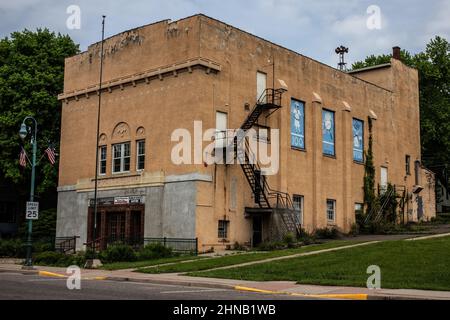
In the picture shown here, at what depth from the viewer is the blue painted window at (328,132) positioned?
43.2m

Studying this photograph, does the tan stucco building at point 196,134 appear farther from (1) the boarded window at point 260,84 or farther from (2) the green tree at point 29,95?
(2) the green tree at point 29,95

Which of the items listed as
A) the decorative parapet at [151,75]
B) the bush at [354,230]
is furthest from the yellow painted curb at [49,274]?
the bush at [354,230]

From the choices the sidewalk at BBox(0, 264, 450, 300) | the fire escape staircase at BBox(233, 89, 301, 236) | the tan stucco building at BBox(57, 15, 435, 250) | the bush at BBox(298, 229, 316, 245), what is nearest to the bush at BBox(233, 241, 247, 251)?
the tan stucco building at BBox(57, 15, 435, 250)

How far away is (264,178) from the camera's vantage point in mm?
37281

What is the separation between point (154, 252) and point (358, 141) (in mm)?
21369

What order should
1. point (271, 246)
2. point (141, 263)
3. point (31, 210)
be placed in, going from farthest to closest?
1. point (271, 246)
2. point (31, 210)
3. point (141, 263)

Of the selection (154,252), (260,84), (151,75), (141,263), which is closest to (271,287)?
(141,263)

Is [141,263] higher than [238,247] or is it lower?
lower

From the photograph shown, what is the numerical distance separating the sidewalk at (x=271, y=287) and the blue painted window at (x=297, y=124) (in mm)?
18119

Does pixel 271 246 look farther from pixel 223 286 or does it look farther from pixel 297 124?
pixel 223 286

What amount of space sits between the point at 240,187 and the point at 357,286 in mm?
17870

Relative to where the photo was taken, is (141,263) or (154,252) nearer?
(141,263)

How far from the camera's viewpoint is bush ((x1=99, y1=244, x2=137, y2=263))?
30250mm

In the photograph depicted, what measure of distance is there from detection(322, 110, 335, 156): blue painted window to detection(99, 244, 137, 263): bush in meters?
17.7
